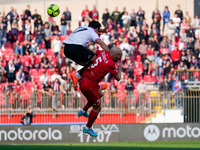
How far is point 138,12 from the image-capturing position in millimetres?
25125

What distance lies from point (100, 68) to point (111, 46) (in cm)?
1301

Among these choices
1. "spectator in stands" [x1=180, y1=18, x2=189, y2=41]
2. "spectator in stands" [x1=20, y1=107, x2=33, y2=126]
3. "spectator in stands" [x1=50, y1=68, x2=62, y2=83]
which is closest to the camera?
"spectator in stands" [x1=20, y1=107, x2=33, y2=126]

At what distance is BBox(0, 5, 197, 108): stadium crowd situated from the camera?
21.8m

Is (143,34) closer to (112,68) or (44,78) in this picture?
(44,78)

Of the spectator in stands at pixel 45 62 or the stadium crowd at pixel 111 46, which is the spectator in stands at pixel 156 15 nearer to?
the stadium crowd at pixel 111 46

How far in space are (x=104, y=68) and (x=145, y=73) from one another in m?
12.3

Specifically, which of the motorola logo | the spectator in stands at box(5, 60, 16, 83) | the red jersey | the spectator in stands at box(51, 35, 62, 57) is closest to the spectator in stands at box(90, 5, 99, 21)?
the spectator in stands at box(51, 35, 62, 57)

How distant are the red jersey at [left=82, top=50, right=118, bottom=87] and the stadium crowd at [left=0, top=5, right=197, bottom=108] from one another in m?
9.82

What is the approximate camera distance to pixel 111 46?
23.6 metres

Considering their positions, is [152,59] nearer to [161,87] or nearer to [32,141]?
[161,87]

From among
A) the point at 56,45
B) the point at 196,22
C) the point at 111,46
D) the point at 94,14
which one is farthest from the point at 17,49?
the point at 196,22

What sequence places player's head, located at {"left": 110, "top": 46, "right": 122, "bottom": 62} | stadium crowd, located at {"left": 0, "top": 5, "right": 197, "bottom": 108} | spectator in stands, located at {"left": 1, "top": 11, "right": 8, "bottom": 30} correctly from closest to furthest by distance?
player's head, located at {"left": 110, "top": 46, "right": 122, "bottom": 62}, stadium crowd, located at {"left": 0, "top": 5, "right": 197, "bottom": 108}, spectator in stands, located at {"left": 1, "top": 11, "right": 8, "bottom": 30}

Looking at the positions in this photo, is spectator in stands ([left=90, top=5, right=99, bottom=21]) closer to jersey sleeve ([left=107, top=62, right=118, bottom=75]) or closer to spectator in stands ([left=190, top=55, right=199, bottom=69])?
spectator in stands ([left=190, top=55, right=199, bottom=69])

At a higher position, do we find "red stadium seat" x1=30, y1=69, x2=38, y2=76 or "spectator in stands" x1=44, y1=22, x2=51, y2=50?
"spectator in stands" x1=44, y1=22, x2=51, y2=50
